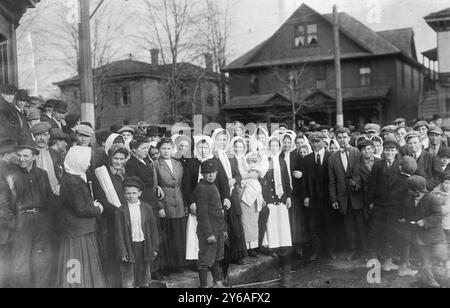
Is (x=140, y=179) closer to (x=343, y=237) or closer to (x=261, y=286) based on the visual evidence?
(x=261, y=286)

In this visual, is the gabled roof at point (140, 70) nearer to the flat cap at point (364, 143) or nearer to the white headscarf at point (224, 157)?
the white headscarf at point (224, 157)

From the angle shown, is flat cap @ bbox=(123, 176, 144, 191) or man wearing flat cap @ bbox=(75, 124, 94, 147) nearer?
flat cap @ bbox=(123, 176, 144, 191)

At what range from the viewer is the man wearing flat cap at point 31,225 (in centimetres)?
376

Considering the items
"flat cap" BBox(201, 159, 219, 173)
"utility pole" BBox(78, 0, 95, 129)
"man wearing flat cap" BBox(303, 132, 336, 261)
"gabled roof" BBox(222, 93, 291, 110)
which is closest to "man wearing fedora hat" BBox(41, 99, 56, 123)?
"utility pole" BBox(78, 0, 95, 129)

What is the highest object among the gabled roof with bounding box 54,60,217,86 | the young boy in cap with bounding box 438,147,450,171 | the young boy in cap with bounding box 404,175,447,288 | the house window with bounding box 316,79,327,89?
the gabled roof with bounding box 54,60,217,86

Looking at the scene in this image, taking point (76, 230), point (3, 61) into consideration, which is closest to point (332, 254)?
point (76, 230)

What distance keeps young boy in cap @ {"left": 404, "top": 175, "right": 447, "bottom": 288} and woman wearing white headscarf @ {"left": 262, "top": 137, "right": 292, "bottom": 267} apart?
129 centimetres

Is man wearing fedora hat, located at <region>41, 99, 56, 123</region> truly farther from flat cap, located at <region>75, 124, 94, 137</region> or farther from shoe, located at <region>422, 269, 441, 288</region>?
shoe, located at <region>422, 269, 441, 288</region>

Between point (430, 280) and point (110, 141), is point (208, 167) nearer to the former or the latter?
point (110, 141)

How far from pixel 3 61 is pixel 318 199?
11.9 feet

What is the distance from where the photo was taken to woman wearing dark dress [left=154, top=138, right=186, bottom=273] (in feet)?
15.1

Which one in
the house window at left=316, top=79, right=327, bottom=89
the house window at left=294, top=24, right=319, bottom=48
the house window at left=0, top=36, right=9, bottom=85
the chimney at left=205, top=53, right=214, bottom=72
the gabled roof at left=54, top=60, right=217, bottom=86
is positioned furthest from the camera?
the house window at left=294, top=24, right=319, bottom=48

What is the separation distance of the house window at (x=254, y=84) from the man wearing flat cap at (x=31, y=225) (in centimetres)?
462

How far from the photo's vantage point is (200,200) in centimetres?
440
